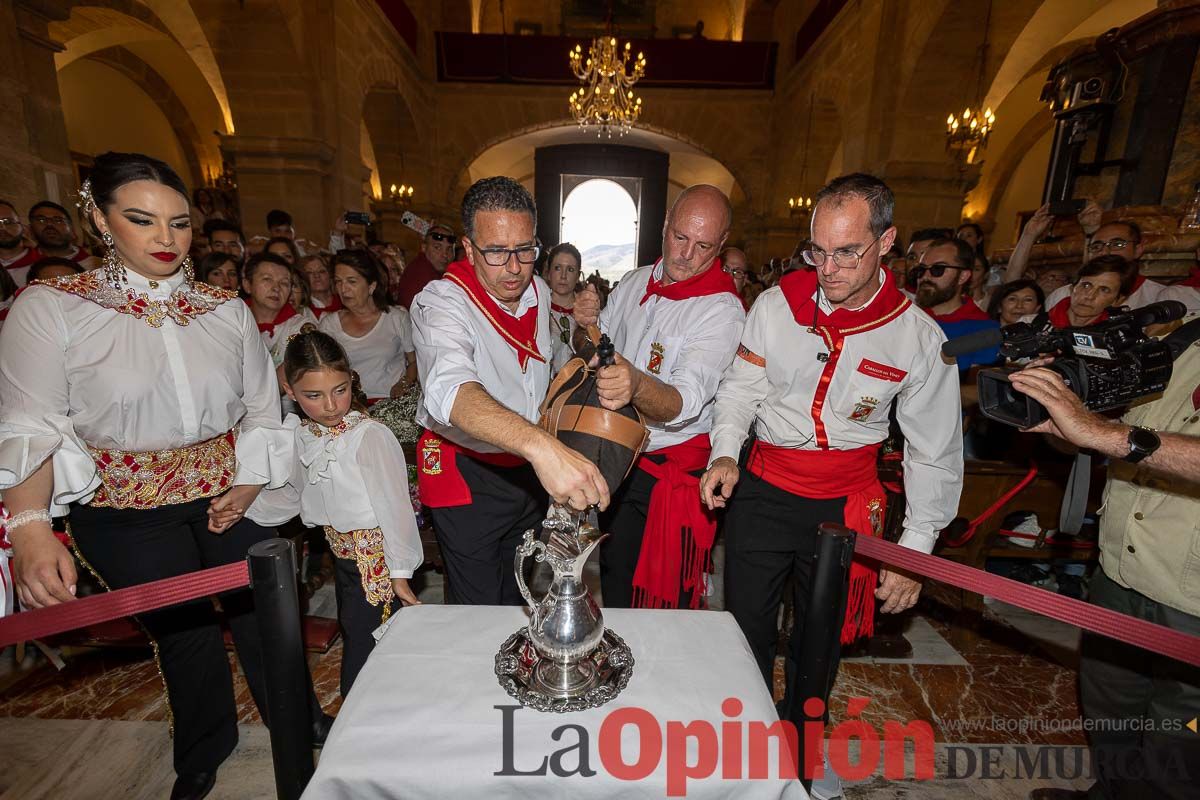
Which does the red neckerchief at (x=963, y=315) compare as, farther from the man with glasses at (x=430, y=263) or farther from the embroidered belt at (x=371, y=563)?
the man with glasses at (x=430, y=263)

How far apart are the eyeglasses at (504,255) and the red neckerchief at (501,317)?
12 cm

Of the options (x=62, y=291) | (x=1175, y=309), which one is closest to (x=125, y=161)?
(x=62, y=291)

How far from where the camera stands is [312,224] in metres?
8.16

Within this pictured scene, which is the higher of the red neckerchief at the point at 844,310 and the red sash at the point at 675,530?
the red neckerchief at the point at 844,310

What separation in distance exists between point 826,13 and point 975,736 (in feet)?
42.1

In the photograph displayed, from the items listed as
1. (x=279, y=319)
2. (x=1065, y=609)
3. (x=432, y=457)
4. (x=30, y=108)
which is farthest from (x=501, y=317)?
(x=30, y=108)

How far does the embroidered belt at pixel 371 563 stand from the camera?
2.27 m

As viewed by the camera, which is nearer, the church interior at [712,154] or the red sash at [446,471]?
the red sash at [446,471]

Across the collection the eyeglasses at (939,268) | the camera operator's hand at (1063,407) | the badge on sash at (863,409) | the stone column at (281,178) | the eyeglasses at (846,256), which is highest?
the stone column at (281,178)

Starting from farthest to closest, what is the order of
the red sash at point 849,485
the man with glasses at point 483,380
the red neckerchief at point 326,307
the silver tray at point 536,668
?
1. the red neckerchief at point 326,307
2. the red sash at point 849,485
3. the man with glasses at point 483,380
4. the silver tray at point 536,668

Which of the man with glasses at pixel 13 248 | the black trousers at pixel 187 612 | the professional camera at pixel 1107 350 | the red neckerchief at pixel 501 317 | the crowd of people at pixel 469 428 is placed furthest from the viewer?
the man with glasses at pixel 13 248

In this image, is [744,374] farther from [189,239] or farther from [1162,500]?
[189,239]

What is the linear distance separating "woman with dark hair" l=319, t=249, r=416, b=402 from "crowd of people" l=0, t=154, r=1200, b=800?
5.90 ft

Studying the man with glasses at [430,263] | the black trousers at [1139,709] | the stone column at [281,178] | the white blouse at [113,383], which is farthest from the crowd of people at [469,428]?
the stone column at [281,178]
